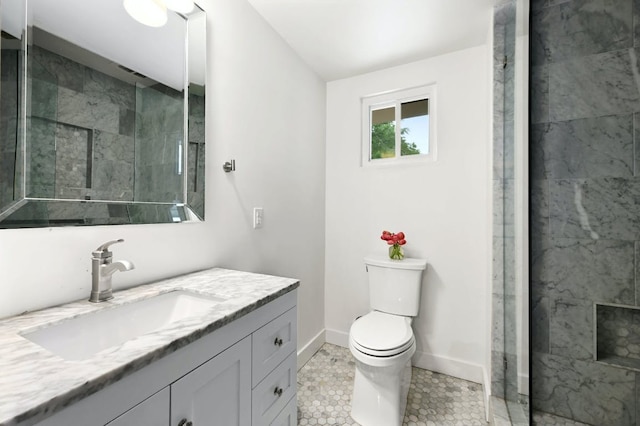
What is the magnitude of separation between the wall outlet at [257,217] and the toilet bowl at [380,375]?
81 cm

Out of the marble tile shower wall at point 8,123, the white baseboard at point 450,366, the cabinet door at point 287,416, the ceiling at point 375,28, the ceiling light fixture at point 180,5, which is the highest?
the ceiling at point 375,28

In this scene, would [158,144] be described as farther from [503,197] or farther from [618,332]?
[618,332]

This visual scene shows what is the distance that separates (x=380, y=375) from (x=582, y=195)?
1.40m

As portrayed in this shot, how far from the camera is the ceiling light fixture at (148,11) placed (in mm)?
1049

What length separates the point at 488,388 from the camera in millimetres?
1636

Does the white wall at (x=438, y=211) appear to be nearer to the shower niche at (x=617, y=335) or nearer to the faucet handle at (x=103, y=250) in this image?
the shower niche at (x=617, y=335)

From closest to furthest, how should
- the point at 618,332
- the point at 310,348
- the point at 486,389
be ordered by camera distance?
the point at 618,332
the point at 486,389
the point at 310,348

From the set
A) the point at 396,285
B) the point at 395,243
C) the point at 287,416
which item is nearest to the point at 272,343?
the point at 287,416

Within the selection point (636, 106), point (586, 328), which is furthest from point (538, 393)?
point (636, 106)

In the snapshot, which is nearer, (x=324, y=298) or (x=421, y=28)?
(x=421, y=28)

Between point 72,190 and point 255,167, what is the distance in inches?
33.8

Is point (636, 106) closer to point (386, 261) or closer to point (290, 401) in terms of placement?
point (386, 261)

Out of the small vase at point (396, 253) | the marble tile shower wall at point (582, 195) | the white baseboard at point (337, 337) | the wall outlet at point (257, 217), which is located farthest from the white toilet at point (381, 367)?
the wall outlet at point (257, 217)

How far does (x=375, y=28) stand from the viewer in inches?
68.3
